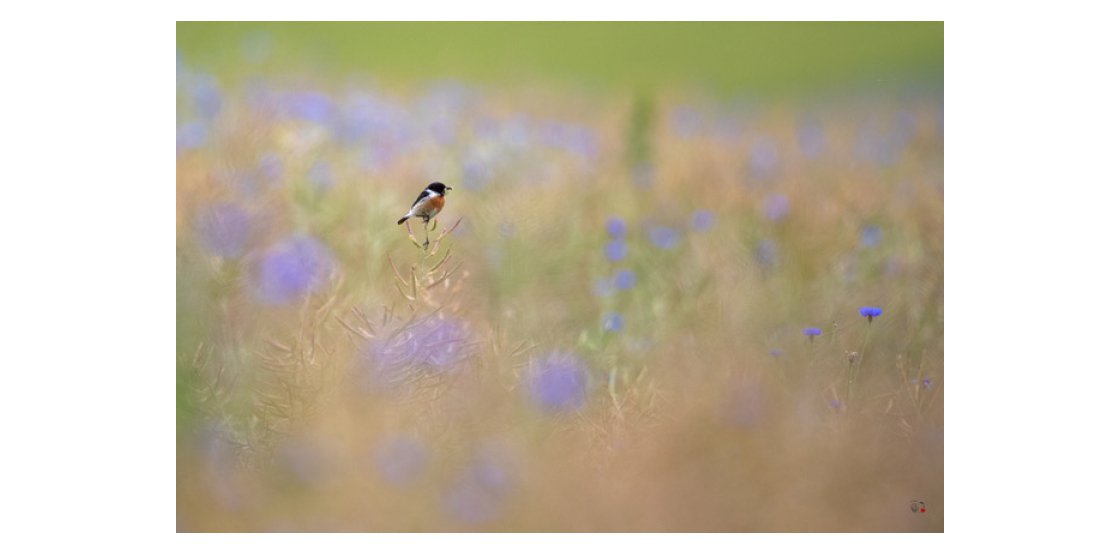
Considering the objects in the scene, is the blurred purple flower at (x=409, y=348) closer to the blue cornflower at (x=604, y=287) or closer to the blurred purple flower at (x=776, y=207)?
the blue cornflower at (x=604, y=287)

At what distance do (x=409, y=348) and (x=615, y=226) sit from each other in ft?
2.60

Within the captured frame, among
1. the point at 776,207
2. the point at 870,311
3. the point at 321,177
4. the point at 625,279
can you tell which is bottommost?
the point at 870,311

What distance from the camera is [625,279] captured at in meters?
3.33

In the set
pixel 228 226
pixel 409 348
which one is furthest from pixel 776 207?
pixel 228 226

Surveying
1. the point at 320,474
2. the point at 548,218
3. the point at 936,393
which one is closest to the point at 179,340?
the point at 320,474

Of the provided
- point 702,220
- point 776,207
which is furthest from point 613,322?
point 776,207

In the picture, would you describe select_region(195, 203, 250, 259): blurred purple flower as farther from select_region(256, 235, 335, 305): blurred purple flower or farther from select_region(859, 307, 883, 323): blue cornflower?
select_region(859, 307, 883, 323): blue cornflower

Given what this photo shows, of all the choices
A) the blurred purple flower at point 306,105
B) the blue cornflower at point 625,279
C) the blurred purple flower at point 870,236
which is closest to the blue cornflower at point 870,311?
the blurred purple flower at point 870,236

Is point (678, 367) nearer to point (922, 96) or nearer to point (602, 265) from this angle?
point (602, 265)

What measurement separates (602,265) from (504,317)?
367 mm

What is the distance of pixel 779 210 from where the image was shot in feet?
11.0

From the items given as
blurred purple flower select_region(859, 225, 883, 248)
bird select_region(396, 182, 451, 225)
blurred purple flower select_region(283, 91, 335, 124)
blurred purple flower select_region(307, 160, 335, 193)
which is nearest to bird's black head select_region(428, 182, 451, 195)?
bird select_region(396, 182, 451, 225)

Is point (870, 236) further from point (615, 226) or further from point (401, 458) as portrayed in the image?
point (401, 458)

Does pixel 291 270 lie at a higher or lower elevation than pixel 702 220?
lower
